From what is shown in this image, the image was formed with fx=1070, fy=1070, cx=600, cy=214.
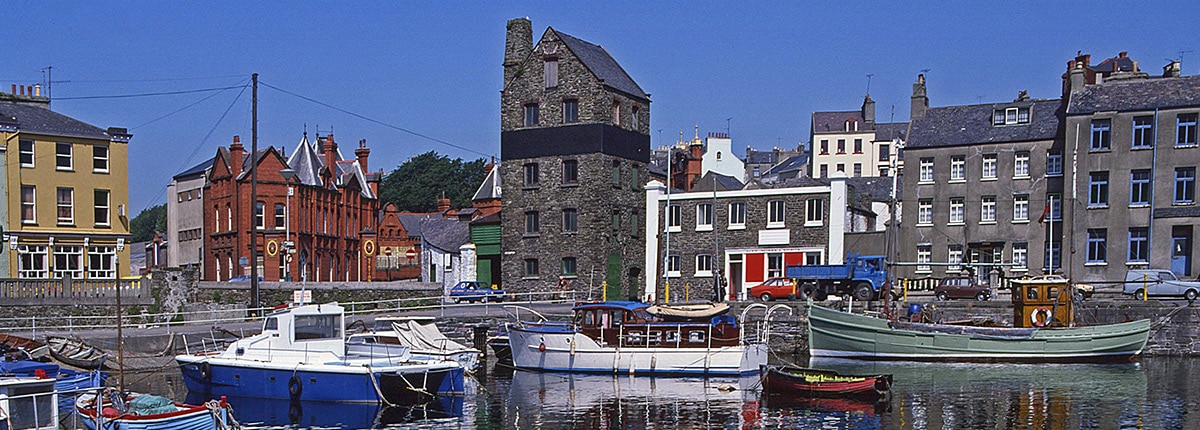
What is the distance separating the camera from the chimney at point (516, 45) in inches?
2283

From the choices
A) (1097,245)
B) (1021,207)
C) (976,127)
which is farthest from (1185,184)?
(976,127)

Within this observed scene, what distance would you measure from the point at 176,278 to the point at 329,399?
880 inches

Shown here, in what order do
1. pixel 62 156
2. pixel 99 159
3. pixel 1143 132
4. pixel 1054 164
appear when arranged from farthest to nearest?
pixel 1054 164 < pixel 1143 132 < pixel 99 159 < pixel 62 156

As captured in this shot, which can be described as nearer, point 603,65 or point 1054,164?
point 1054,164

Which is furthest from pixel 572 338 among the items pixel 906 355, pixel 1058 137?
pixel 1058 137

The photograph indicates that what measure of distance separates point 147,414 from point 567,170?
117 feet

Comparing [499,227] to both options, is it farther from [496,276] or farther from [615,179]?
[615,179]

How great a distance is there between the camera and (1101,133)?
169ft

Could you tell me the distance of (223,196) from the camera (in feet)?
212

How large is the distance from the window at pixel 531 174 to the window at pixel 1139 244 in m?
29.3

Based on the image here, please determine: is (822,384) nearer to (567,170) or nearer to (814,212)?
(814,212)

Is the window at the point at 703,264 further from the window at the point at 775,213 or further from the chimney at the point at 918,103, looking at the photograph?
the chimney at the point at 918,103

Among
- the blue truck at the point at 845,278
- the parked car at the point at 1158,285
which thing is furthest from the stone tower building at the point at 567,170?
the parked car at the point at 1158,285

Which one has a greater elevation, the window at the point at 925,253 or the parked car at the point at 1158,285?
the window at the point at 925,253
